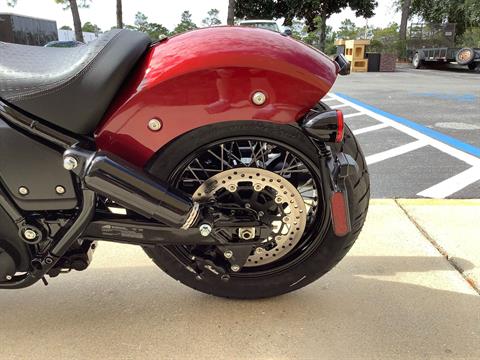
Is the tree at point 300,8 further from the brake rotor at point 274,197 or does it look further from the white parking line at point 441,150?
the brake rotor at point 274,197

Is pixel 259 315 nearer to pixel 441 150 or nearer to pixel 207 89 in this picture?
pixel 207 89

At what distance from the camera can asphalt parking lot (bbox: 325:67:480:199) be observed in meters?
4.12

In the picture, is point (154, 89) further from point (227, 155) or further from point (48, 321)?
point (48, 321)

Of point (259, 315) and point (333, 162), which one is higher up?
point (333, 162)

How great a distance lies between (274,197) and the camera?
2057mm

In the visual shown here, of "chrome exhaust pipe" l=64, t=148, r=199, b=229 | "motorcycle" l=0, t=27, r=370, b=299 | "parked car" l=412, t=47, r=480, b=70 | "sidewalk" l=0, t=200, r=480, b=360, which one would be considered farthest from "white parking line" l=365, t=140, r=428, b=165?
"parked car" l=412, t=47, r=480, b=70

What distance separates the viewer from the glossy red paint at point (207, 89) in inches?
71.1

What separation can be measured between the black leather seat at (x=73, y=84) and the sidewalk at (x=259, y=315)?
0.99 meters

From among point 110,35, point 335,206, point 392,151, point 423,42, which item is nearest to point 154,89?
point 110,35

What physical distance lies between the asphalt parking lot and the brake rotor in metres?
1.98

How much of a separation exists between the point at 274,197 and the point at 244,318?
0.65 m

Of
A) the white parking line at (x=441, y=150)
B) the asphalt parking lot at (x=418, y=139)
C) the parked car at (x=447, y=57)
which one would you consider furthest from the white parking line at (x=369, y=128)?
the parked car at (x=447, y=57)

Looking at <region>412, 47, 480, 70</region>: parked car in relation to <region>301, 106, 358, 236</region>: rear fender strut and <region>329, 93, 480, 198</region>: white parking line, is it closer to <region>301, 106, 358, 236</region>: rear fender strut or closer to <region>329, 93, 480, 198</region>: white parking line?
<region>329, 93, 480, 198</region>: white parking line

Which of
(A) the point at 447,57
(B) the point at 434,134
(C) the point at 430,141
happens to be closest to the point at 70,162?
(C) the point at 430,141
